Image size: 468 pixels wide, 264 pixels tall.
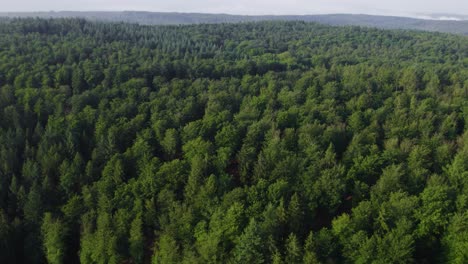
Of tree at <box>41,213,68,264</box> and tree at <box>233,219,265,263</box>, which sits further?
tree at <box>41,213,68,264</box>

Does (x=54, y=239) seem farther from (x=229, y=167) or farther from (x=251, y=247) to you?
(x=229, y=167)

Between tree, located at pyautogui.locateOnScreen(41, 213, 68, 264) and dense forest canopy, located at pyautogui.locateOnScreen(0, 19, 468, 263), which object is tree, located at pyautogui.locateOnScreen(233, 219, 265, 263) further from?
tree, located at pyautogui.locateOnScreen(41, 213, 68, 264)

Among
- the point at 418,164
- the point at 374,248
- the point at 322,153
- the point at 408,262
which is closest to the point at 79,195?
the point at 322,153

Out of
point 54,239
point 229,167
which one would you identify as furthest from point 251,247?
point 54,239

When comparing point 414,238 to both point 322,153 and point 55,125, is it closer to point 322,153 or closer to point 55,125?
point 322,153

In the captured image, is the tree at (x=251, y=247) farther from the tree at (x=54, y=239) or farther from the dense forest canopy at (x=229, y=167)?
the tree at (x=54, y=239)

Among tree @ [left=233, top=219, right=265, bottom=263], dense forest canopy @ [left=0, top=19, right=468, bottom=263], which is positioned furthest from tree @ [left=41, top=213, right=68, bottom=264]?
tree @ [left=233, top=219, right=265, bottom=263]

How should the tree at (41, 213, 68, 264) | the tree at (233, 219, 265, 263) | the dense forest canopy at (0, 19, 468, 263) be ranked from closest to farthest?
the tree at (233, 219, 265, 263) → the dense forest canopy at (0, 19, 468, 263) → the tree at (41, 213, 68, 264)

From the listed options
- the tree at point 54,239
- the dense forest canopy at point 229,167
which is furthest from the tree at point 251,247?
the tree at point 54,239
